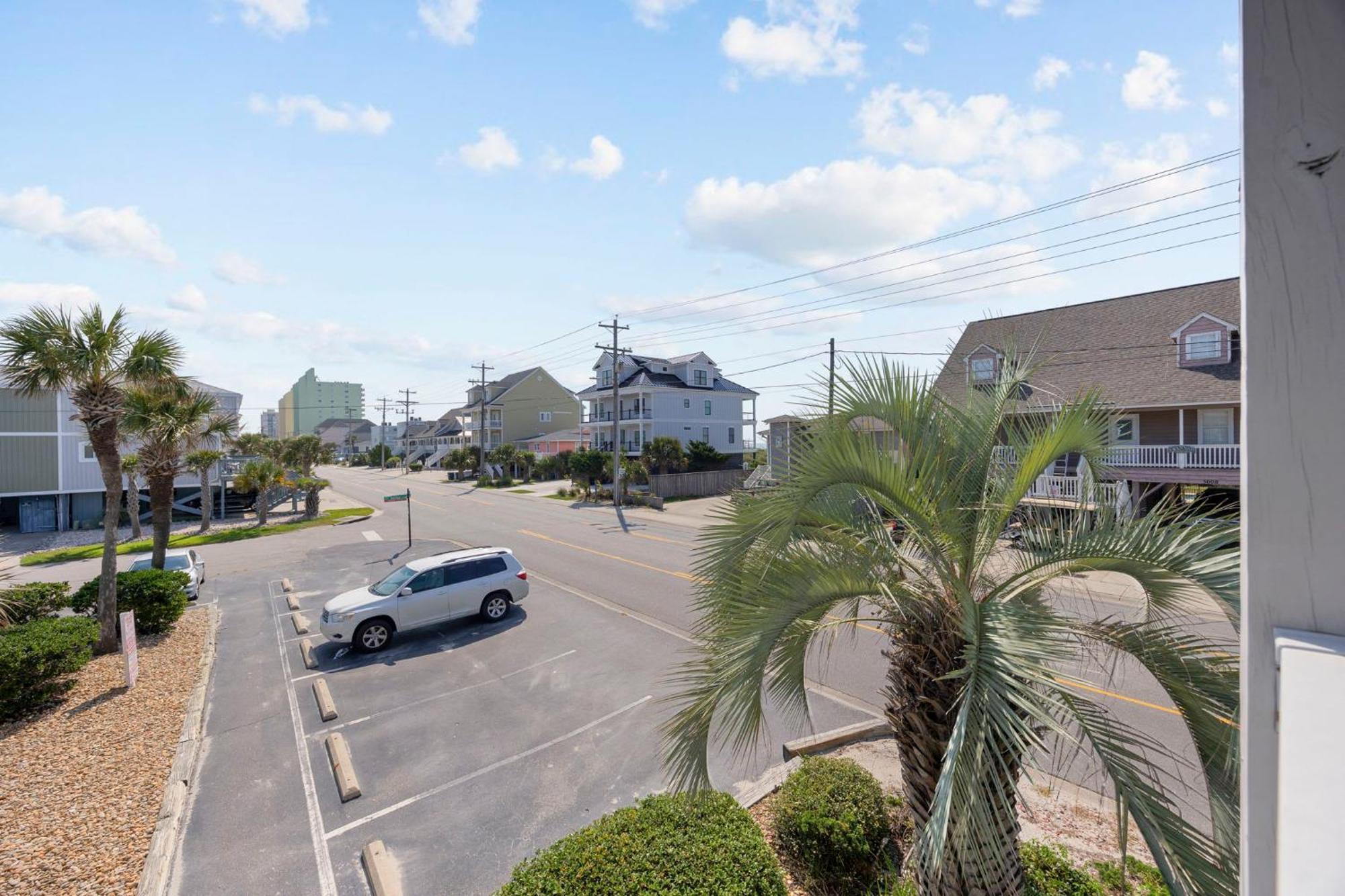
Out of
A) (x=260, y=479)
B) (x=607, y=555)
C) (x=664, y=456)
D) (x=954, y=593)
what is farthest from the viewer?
(x=664, y=456)

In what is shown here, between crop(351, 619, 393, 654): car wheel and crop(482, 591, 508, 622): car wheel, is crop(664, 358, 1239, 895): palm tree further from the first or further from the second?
crop(482, 591, 508, 622): car wheel

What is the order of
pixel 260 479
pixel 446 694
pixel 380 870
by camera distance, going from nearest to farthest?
pixel 380 870 → pixel 446 694 → pixel 260 479

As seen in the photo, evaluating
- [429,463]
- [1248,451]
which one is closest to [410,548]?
[1248,451]

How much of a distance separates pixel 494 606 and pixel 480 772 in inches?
246

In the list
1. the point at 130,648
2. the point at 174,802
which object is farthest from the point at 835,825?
the point at 130,648

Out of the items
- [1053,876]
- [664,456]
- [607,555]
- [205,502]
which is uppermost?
[664,456]

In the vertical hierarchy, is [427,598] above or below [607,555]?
above

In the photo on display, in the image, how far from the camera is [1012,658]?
280cm

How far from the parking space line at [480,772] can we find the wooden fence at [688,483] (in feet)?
92.8

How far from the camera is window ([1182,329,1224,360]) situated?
2111 centimetres

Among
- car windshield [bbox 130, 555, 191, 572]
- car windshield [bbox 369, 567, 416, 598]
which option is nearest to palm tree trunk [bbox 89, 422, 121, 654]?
car windshield [bbox 369, 567, 416, 598]

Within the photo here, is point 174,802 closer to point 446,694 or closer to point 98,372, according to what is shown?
point 446,694

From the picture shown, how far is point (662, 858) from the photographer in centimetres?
441

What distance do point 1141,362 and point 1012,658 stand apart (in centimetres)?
2586
